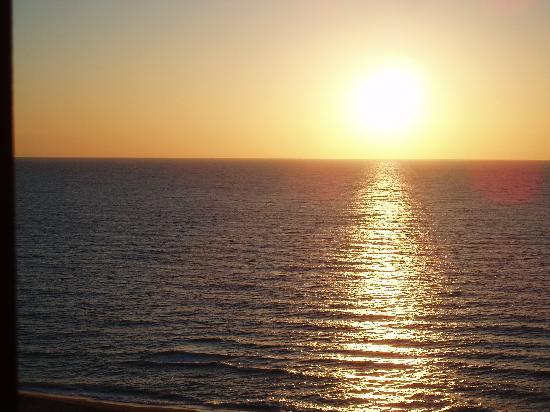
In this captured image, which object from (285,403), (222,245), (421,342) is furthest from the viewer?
(222,245)

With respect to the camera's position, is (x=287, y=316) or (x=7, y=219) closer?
(x=7, y=219)

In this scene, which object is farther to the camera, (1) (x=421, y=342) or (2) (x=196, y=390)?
(1) (x=421, y=342)

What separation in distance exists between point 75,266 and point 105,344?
70.6 ft

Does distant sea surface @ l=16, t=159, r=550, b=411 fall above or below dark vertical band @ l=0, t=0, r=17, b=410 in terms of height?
below

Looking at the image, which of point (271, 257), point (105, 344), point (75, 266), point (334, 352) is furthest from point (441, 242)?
point (105, 344)

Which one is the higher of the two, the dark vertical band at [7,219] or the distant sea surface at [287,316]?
the dark vertical band at [7,219]

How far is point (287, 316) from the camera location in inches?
1422

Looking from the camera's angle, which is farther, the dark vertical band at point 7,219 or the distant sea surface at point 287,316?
the distant sea surface at point 287,316

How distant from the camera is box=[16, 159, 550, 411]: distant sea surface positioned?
993 inches

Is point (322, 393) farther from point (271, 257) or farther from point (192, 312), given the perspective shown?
point (271, 257)

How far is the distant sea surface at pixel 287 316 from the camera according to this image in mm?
25234

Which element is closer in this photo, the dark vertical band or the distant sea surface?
the dark vertical band

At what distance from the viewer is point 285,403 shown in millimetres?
23750

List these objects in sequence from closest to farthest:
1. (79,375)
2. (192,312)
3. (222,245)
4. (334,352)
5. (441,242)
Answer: (79,375), (334,352), (192,312), (222,245), (441,242)
